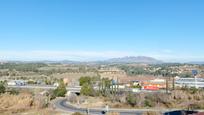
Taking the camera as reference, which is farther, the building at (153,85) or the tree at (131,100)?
the building at (153,85)

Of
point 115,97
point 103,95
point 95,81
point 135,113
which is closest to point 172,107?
point 135,113

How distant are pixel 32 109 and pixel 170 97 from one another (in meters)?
32.6

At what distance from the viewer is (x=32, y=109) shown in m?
58.8

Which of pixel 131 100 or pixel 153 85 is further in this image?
pixel 153 85

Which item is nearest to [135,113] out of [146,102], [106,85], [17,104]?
[146,102]

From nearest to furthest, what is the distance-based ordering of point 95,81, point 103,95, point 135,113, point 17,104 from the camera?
point 135,113, point 17,104, point 103,95, point 95,81

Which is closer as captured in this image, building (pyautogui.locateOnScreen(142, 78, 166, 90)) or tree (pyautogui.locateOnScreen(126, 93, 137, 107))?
tree (pyautogui.locateOnScreen(126, 93, 137, 107))

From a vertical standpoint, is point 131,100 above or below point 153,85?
below

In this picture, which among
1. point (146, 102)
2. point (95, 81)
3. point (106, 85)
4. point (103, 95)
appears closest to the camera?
point (146, 102)

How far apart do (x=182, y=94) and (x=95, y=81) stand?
146ft

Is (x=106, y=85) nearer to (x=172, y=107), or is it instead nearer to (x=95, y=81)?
(x=95, y=81)

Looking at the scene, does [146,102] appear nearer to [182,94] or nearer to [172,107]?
[172,107]

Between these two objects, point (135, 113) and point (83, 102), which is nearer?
point (135, 113)

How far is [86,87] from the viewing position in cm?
8844
